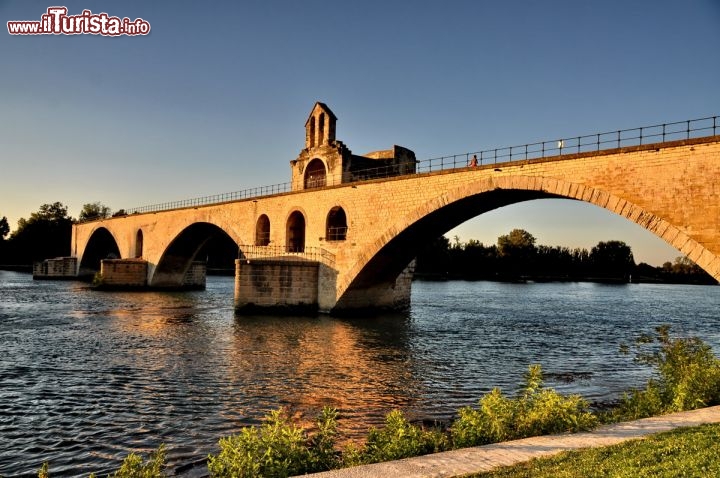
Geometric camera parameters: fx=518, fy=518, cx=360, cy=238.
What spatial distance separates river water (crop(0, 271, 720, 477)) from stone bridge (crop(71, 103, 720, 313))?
2957mm

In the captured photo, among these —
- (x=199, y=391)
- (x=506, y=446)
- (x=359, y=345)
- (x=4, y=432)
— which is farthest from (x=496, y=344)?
(x=4, y=432)

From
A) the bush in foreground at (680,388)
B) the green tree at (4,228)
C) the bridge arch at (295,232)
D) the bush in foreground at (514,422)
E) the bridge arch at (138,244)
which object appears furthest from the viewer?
the green tree at (4,228)

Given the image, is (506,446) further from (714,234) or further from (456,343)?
(456,343)

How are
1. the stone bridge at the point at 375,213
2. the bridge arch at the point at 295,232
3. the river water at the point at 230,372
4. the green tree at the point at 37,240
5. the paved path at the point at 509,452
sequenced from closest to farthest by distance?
the paved path at the point at 509,452
the river water at the point at 230,372
the stone bridge at the point at 375,213
the bridge arch at the point at 295,232
the green tree at the point at 37,240

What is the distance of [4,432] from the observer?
32.3 feet

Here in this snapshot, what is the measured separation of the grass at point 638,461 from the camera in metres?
5.40

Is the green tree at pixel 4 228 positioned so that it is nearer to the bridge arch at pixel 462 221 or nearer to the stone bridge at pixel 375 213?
the stone bridge at pixel 375 213

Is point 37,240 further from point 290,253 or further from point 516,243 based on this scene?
point 516,243

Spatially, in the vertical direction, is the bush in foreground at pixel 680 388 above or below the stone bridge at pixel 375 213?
below

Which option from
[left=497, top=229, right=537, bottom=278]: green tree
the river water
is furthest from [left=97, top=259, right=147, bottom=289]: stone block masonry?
[left=497, top=229, right=537, bottom=278]: green tree

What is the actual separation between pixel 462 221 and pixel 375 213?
4.67 metres

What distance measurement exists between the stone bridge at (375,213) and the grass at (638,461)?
37.1ft

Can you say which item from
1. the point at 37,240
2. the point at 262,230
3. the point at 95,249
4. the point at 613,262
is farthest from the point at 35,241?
the point at 613,262

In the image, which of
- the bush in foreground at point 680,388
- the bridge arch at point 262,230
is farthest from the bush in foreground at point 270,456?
the bridge arch at point 262,230
